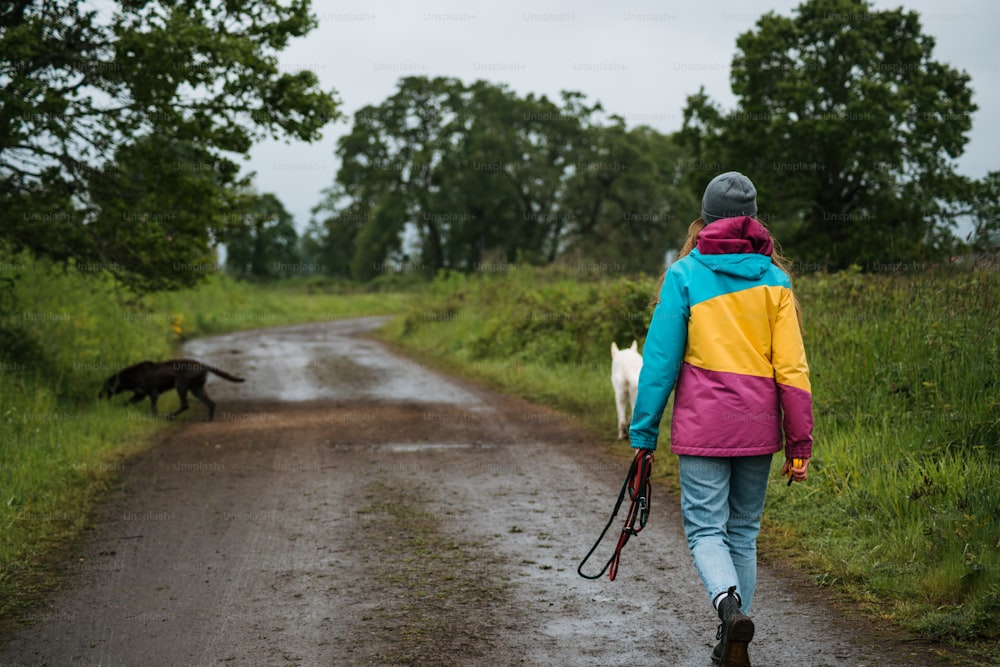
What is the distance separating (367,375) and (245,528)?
37.4ft

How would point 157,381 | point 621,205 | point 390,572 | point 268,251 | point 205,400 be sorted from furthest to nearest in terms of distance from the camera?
point 268,251
point 621,205
point 205,400
point 157,381
point 390,572

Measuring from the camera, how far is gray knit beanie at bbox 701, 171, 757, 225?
13.8 ft

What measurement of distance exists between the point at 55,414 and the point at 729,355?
9679 millimetres

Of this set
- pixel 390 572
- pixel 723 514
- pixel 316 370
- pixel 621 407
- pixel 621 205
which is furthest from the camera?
pixel 621 205

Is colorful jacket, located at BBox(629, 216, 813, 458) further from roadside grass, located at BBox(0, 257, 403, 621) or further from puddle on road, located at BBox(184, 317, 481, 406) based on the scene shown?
puddle on road, located at BBox(184, 317, 481, 406)

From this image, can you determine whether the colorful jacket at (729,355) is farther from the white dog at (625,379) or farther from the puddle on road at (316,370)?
the puddle on road at (316,370)

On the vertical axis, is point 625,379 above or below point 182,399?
above

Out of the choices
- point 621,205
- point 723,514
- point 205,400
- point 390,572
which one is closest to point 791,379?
point 723,514

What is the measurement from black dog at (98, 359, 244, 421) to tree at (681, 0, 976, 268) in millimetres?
22877

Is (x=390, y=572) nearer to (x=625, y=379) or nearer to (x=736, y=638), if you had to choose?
(x=736, y=638)

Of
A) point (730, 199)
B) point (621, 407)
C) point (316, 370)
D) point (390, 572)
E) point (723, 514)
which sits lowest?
point (316, 370)

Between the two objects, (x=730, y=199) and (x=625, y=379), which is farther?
(x=625, y=379)

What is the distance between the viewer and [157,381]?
13.3m

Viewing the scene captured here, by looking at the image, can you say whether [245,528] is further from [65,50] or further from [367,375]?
[367,375]
